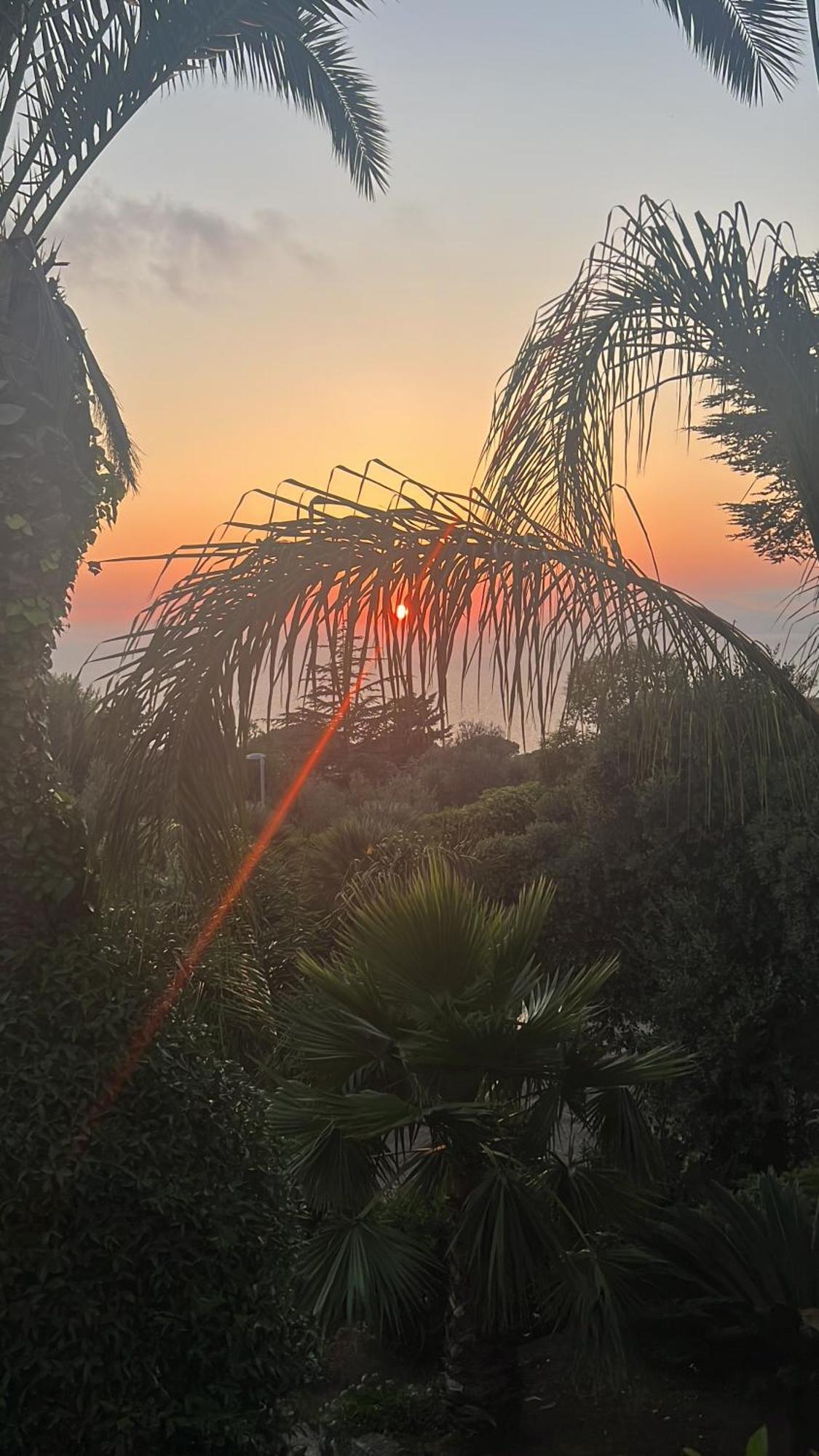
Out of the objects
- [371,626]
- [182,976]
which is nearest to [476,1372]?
[182,976]

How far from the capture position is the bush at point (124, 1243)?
4.36 metres

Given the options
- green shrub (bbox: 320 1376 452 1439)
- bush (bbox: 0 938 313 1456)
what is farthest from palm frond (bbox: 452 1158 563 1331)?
green shrub (bbox: 320 1376 452 1439)

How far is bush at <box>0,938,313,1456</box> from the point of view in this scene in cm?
436

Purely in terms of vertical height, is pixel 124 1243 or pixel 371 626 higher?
pixel 371 626

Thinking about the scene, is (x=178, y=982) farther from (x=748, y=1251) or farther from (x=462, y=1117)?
(x=748, y=1251)

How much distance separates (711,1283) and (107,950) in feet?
11.5

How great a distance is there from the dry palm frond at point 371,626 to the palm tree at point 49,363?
1.82ft

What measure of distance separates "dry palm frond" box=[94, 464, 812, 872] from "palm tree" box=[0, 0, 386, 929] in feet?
1.82

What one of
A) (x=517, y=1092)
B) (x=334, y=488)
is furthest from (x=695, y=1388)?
(x=334, y=488)

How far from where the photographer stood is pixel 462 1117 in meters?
5.61

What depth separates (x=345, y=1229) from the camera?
596 cm

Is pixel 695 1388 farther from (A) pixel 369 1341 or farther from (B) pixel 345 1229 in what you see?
(A) pixel 369 1341

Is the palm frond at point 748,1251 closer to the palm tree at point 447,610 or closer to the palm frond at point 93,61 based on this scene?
the palm tree at point 447,610

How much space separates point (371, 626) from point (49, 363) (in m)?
2.14
